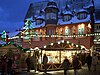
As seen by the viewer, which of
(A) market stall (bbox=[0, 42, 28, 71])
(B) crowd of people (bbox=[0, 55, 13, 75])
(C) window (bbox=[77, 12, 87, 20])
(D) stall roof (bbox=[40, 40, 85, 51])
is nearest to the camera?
(B) crowd of people (bbox=[0, 55, 13, 75])

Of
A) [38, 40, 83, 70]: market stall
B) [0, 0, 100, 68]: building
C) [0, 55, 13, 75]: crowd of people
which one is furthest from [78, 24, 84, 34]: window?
[0, 55, 13, 75]: crowd of people

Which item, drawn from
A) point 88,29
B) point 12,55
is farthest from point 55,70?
point 88,29

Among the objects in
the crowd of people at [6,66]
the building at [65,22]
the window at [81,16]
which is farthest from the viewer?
the window at [81,16]

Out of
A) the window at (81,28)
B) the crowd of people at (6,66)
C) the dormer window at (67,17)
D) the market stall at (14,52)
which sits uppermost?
the dormer window at (67,17)

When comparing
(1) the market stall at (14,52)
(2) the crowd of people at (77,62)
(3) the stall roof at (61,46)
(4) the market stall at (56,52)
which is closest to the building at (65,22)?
Result: (3) the stall roof at (61,46)

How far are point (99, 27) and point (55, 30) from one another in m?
9.99

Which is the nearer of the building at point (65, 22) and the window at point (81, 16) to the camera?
the building at point (65, 22)

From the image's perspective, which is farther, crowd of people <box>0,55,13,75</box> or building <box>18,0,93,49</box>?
building <box>18,0,93,49</box>

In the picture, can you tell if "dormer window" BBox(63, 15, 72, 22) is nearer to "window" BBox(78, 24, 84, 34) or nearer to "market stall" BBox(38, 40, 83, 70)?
"window" BBox(78, 24, 84, 34)

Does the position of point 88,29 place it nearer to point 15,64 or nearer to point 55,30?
point 55,30

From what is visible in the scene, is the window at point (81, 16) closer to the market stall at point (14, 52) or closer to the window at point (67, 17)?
the window at point (67, 17)

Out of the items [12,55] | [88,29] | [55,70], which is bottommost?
[55,70]

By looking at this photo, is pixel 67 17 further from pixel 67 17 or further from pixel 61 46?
pixel 61 46

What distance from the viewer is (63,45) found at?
27.3 m
